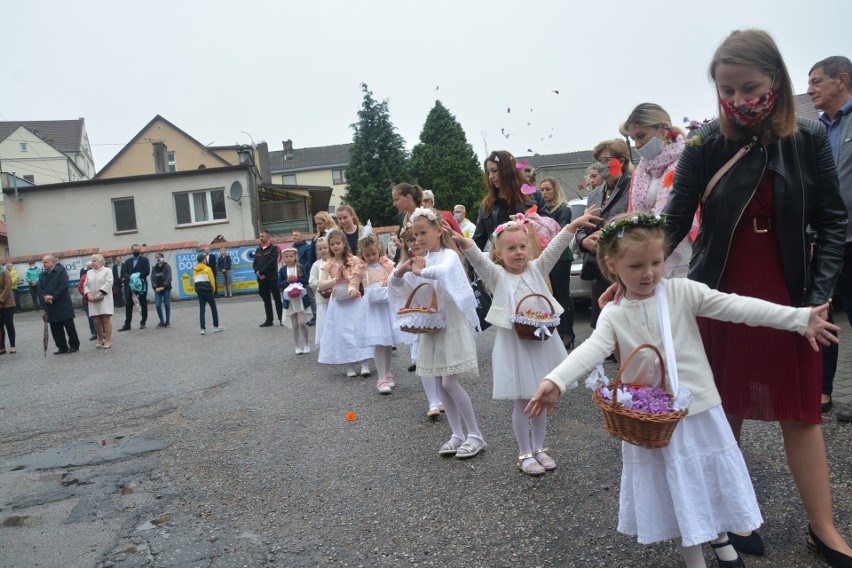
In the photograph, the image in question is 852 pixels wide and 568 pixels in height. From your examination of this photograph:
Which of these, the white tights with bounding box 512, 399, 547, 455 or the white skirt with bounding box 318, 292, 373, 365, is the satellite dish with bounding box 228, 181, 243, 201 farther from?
the white tights with bounding box 512, 399, 547, 455

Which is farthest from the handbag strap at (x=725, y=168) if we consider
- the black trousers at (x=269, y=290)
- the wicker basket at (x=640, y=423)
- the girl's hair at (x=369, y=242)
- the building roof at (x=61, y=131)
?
the building roof at (x=61, y=131)

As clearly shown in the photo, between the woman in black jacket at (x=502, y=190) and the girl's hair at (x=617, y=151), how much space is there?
721 millimetres

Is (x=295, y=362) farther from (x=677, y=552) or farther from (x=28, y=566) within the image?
(x=677, y=552)

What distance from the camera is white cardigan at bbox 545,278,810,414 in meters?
2.68

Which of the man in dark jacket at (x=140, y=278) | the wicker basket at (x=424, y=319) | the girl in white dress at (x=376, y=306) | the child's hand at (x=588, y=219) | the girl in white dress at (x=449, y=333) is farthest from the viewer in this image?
the man in dark jacket at (x=140, y=278)

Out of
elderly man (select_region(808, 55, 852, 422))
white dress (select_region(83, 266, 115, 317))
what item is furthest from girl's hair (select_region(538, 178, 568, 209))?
white dress (select_region(83, 266, 115, 317))

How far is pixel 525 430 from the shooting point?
4.28 m

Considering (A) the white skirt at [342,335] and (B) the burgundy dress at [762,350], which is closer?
(B) the burgundy dress at [762,350]

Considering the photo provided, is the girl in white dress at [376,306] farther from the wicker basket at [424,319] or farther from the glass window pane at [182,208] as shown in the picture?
the glass window pane at [182,208]

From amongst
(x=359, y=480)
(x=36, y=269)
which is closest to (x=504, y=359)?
(x=359, y=480)

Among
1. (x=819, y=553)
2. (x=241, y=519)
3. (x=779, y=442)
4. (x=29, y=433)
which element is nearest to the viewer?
(x=819, y=553)

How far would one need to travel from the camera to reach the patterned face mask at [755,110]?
9.16ft

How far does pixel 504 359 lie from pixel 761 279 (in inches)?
73.2

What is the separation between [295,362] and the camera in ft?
32.6
